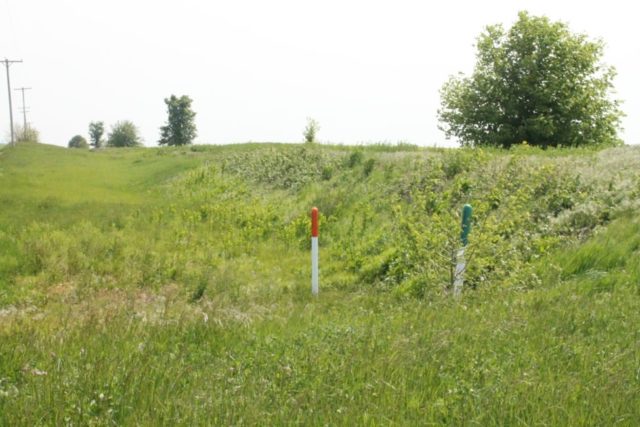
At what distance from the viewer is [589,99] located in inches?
1510

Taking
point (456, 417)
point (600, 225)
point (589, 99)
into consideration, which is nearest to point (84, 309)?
point (456, 417)

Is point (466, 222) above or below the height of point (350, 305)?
above

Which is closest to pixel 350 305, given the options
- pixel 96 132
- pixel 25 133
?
pixel 25 133

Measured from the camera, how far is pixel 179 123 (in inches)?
4281

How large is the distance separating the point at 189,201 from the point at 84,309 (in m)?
16.8

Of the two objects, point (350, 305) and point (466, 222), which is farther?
point (466, 222)

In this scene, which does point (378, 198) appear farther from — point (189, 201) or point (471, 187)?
point (189, 201)

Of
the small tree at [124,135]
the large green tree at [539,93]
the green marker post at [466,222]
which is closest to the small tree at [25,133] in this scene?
the small tree at [124,135]

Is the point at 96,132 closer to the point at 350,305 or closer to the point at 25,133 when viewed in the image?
the point at 25,133

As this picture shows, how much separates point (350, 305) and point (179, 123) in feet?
346

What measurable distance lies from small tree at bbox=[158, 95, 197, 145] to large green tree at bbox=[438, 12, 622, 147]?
245 ft

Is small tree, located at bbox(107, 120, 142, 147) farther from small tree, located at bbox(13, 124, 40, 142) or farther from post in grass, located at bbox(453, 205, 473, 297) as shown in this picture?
post in grass, located at bbox(453, 205, 473, 297)

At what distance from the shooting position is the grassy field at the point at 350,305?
11.8 feet

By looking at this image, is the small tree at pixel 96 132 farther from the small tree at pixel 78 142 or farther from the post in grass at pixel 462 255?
the post in grass at pixel 462 255
